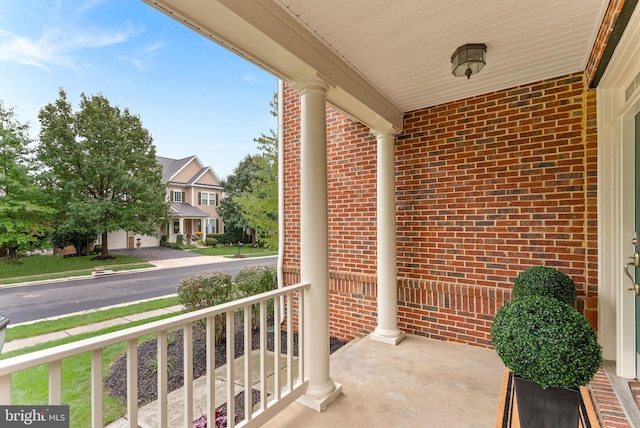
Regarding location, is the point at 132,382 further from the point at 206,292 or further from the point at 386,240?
the point at 206,292

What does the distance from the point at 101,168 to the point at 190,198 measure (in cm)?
362

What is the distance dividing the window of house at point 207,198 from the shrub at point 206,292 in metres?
5.01

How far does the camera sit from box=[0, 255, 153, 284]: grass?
269 centimetres

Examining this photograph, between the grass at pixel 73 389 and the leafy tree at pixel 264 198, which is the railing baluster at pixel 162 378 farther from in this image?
the leafy tree at pixel 264 198

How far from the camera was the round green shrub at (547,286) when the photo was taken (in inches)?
88.3

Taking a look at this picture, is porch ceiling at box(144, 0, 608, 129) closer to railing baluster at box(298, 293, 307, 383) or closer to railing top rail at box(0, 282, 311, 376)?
railing top rail at box(0, 282, 311, 376)

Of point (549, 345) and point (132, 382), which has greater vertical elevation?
point (549, 345)

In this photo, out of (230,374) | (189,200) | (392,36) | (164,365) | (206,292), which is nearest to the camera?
(164,365)

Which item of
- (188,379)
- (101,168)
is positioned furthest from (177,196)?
(188,379)

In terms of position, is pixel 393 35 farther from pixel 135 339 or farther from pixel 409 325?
pixel 409 325

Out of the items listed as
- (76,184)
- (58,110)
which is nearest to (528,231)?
(76,184)

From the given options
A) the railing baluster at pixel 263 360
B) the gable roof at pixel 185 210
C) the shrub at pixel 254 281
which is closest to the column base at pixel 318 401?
the railing baluster at pixel 263 360

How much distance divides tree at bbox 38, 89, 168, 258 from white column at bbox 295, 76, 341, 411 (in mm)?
3060

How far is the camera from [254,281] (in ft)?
15.4
